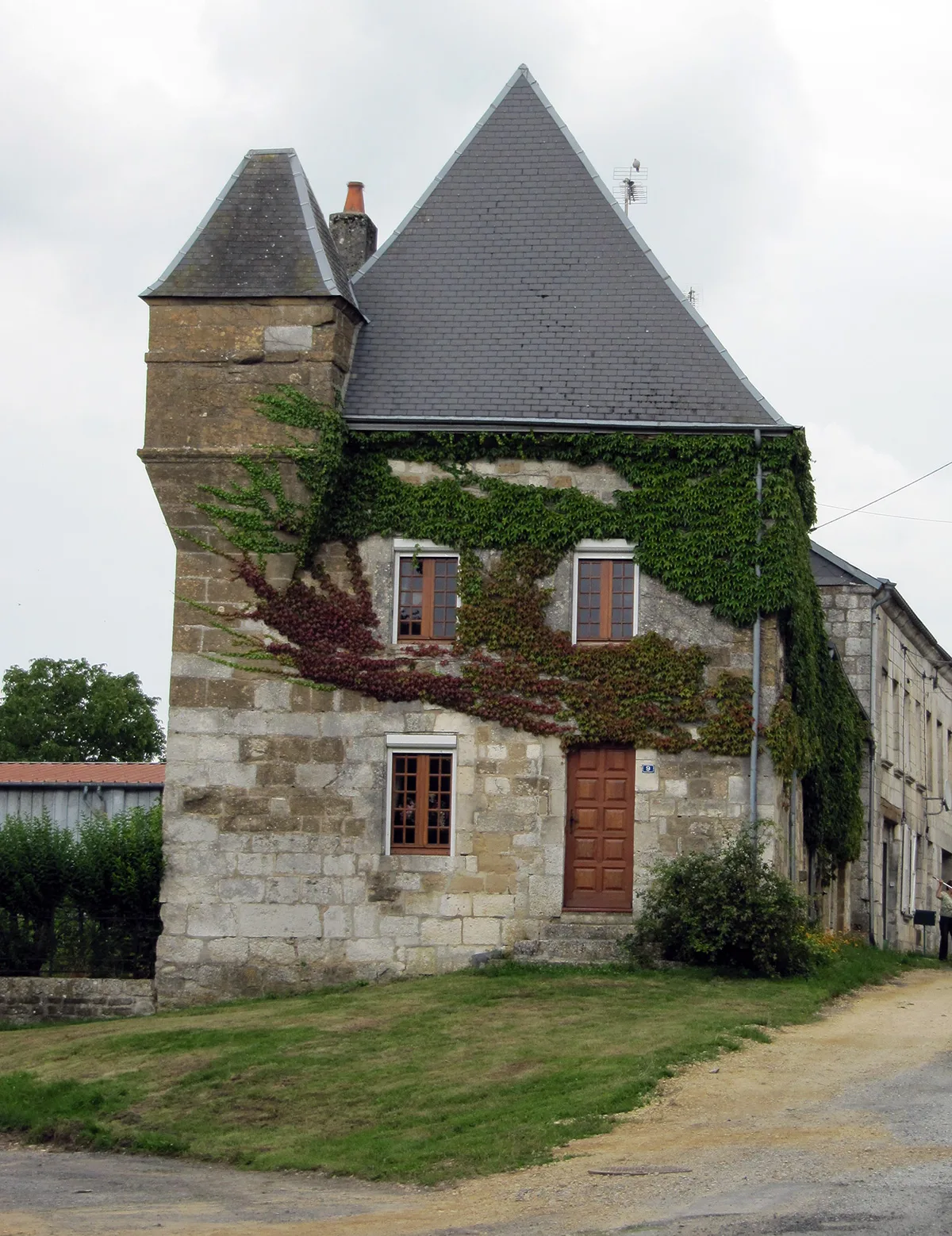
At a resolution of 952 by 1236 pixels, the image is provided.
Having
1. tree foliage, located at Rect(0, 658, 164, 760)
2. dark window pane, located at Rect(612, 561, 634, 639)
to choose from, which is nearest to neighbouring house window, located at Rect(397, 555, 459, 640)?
dark window pane, located at Rect(612, 561, 634, 639)

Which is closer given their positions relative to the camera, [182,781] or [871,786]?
[182,781]

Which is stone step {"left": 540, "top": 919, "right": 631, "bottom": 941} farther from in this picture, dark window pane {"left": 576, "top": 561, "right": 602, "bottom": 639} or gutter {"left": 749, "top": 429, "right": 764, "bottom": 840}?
dark window pane {"left": 576, "top": 561, "right": 602, "bottom": 639}

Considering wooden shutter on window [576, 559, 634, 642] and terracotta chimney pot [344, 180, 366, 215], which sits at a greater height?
terracotta chimney pot [344, 180, 366, 215]

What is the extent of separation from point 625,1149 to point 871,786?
1832 cm

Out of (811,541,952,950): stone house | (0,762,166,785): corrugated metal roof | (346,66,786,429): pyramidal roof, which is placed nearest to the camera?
(346,66,786,429): pyramidal roof

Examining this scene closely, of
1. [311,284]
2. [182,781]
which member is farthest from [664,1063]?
[311,284]

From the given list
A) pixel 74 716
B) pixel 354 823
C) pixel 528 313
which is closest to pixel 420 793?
pixel 354 823

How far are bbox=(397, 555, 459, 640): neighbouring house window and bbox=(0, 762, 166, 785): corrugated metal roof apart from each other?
1429cm

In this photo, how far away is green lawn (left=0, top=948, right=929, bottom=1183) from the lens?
1278 centimetres

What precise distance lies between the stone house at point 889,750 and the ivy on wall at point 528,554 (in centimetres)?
727

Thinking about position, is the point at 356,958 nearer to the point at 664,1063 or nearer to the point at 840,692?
the point at 664,1063

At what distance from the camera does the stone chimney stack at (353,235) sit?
81.3 ft

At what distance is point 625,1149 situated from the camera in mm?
11594

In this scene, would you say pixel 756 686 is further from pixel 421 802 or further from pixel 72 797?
pixel 72 797
